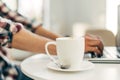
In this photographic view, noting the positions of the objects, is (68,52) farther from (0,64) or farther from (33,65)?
(0,64)

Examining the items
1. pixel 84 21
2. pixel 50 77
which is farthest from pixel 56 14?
pixel 50 77

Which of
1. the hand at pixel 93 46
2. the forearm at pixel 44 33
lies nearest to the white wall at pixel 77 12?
the forearm at pixel 44 33

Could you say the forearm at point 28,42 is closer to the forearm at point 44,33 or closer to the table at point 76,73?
the table at point 76,73


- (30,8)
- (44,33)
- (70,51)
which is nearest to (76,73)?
(70,51)

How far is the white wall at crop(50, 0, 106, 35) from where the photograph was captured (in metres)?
3.42

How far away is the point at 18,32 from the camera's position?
88 centimetres

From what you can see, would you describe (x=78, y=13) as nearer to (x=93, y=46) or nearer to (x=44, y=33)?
(x=44, y=33)

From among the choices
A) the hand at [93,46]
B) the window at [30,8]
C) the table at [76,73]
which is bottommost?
the table at [76,73]

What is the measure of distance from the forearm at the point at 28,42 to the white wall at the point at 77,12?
2498mm

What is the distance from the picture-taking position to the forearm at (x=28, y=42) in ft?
2.92

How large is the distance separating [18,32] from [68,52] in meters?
0.24

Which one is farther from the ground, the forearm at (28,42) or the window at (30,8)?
the window at (30,8)

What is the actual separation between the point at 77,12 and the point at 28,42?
8.43 feet

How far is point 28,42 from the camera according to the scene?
0.93m
